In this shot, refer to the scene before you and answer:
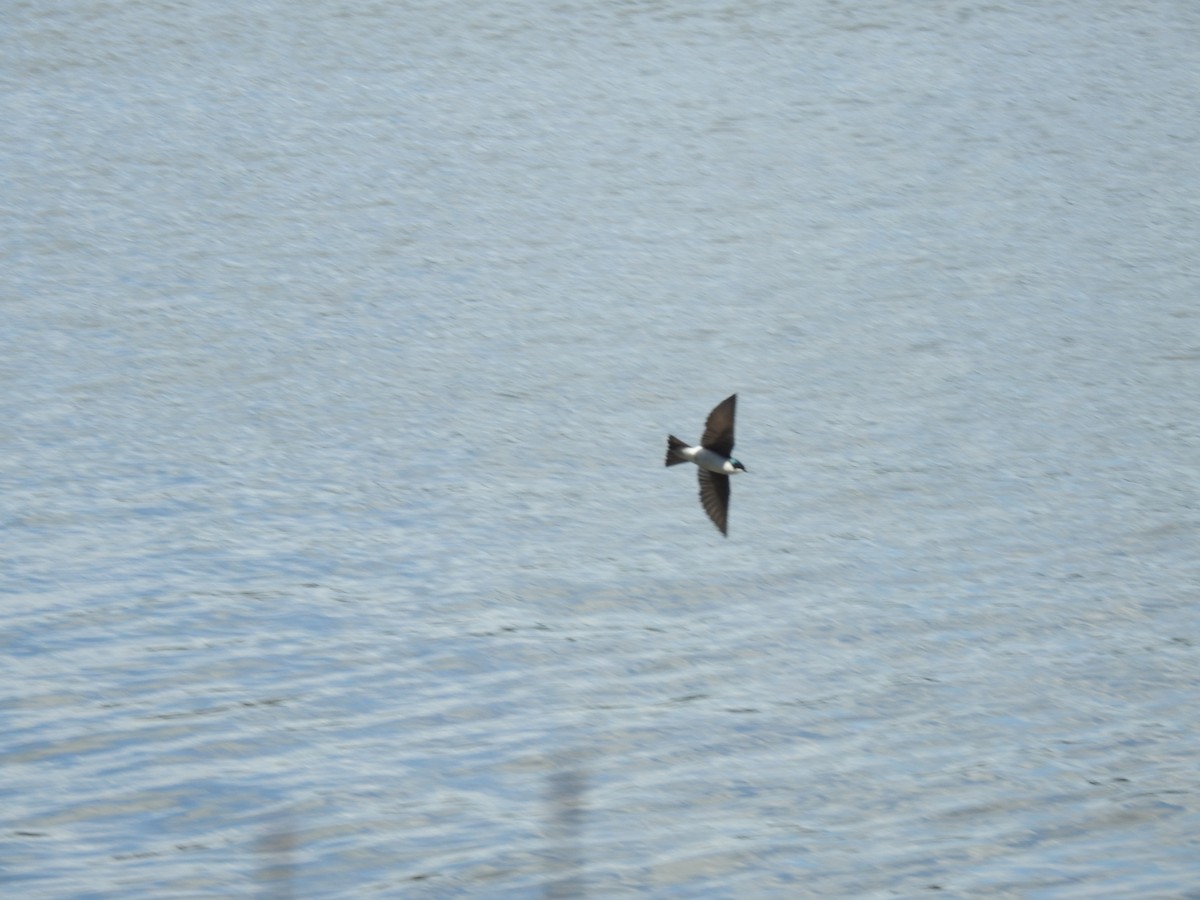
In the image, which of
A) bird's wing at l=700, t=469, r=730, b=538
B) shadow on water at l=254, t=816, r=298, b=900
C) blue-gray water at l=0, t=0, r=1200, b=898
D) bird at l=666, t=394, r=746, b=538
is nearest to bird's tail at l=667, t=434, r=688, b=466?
bird at l=666, t=394, r=746, b=538

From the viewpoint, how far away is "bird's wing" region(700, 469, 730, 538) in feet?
43.0

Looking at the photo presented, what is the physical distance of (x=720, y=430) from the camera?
12938mm

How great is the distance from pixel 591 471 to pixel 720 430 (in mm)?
5847

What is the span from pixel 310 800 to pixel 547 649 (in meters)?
2.76

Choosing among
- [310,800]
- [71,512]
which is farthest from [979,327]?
[310,800]

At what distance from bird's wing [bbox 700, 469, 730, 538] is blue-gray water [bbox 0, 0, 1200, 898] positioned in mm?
1649

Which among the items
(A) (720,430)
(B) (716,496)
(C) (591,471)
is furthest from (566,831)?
(C) (591,471)

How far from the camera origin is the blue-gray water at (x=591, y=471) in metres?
12.9

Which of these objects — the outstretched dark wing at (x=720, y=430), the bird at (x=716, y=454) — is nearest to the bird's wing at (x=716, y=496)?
the bird at (x=716, y=454)

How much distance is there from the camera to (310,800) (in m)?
12.9

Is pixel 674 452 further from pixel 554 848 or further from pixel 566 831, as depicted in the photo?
pixel 554 848

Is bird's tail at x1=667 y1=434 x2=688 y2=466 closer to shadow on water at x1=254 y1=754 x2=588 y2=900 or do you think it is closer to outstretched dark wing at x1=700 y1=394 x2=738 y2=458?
outstretched dark wing at x1=700 y1=394 x2=738 y2=458

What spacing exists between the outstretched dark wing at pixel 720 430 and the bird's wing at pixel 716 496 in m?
0.28

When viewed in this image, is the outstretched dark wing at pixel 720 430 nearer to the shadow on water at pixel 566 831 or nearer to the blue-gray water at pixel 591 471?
the blue-gray water at pixel 591 471
